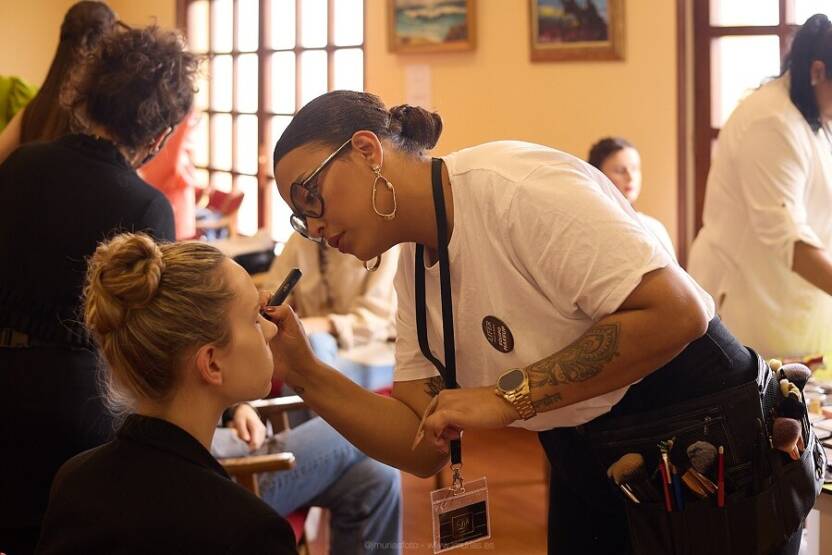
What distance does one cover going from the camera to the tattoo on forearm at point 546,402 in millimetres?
1436

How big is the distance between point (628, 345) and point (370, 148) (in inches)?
17.8

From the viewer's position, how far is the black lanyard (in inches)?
60.8

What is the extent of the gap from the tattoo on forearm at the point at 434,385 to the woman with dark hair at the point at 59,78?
1338 mm

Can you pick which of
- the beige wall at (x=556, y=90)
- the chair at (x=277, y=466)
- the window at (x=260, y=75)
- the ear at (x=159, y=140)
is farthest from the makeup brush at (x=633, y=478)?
the window at (x=260, y=75)

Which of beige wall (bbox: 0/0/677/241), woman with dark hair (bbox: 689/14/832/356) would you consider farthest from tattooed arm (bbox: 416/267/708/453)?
beige wall (bbox: 0/0/677/241)

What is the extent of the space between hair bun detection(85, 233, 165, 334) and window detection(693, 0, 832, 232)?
2660 mm

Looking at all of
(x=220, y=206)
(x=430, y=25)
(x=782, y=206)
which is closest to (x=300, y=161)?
(x=782, y=206)

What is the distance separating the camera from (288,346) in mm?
1713

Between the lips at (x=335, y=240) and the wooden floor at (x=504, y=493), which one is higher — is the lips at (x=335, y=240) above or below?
above

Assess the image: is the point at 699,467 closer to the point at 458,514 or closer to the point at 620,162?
the point at 458,514

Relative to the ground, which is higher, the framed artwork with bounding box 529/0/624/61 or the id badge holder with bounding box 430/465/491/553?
the framed artwork with bounding box 529/0/624/61

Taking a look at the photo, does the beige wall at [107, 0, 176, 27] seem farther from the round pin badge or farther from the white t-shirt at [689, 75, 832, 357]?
the round pin badge

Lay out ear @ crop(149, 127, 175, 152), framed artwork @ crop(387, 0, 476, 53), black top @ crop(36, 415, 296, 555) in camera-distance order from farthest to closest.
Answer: framed artwork @ crop(387, 0, 476, 53), ear @ crop(149, 127, 175, 152), black top @ crop(36, 415, 296, 555)

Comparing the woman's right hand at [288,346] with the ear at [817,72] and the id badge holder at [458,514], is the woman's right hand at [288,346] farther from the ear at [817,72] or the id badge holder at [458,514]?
the ear at [817,72]
